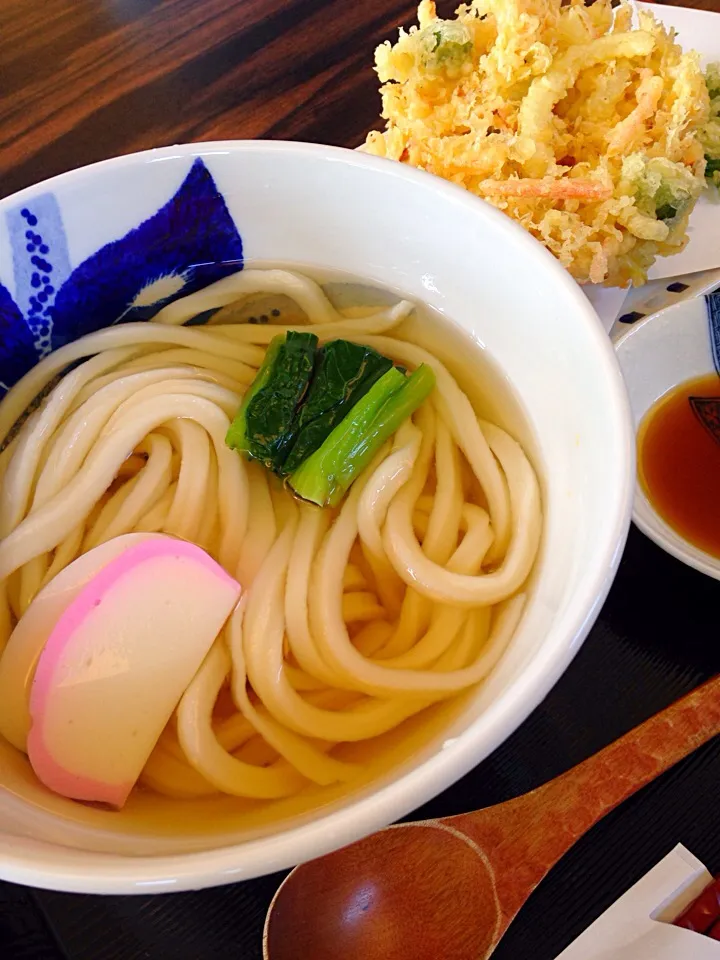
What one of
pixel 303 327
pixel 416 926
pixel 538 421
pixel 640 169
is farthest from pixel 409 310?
pixel 416 926

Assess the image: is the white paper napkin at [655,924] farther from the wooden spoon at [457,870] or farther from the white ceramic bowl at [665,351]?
the white ceramic bowl at [665,351]

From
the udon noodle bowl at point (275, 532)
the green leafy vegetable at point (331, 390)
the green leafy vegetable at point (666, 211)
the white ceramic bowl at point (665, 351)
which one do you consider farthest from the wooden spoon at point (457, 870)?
the green leafy vegetable at point (666, 211)

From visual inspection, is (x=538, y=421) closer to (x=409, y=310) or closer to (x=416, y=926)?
(x=409, y=310)

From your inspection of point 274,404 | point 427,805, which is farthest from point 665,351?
point 427,805

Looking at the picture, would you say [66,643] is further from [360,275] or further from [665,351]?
[665,351]

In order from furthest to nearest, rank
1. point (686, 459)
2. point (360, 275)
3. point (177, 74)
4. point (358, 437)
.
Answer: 1. point (177, 74)
2. point (686, 459)
3. point (360, 275)
4. point (358, 437)

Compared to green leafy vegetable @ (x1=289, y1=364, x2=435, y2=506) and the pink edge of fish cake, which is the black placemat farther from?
green leafy vegetable @ (x1=289, y1=364, x2=435, y2=506)
